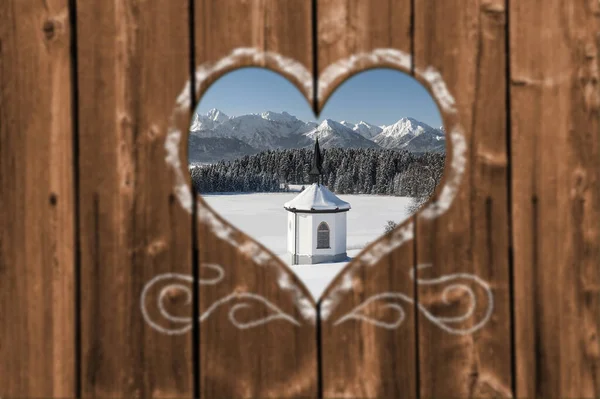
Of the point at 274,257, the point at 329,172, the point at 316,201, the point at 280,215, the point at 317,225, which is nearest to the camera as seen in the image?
the point at 274,257

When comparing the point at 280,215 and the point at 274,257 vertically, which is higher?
the point at 274,257

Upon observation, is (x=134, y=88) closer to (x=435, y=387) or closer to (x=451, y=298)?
(x=451, y=298)

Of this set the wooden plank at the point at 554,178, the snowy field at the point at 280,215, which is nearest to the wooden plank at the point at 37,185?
the wooden plank at the point at 554,178

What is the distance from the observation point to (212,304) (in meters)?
1.47

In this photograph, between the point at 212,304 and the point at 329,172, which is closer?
the point at 212,304

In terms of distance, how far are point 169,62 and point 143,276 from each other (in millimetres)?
647

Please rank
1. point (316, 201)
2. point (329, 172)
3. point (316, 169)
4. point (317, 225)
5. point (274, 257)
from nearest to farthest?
1. point (274, 257)
2. point (316, 169)
3. point (316, 201)
4. point (317, 225)
5. point (329, 172)

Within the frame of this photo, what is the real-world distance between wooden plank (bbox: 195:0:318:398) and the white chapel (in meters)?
14.2

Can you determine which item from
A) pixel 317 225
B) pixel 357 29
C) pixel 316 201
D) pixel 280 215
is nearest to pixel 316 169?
pixel 316 201

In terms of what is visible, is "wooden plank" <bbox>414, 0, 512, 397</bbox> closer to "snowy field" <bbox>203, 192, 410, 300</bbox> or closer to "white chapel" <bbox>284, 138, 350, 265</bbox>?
"white chapel" <bbox>284, 138, 350, 265</bbox>

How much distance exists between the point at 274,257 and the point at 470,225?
59 centimetres

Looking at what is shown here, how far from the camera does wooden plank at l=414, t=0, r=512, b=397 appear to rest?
1.46 meters

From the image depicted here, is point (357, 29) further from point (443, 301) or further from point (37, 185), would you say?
point (37, 185)

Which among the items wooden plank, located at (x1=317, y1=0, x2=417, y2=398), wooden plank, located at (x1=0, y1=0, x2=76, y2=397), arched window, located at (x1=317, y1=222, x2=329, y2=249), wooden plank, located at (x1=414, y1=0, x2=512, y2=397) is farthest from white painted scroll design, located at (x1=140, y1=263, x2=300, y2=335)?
arched window, located at (x1=317, y1=222, x2=329, y2=249)
